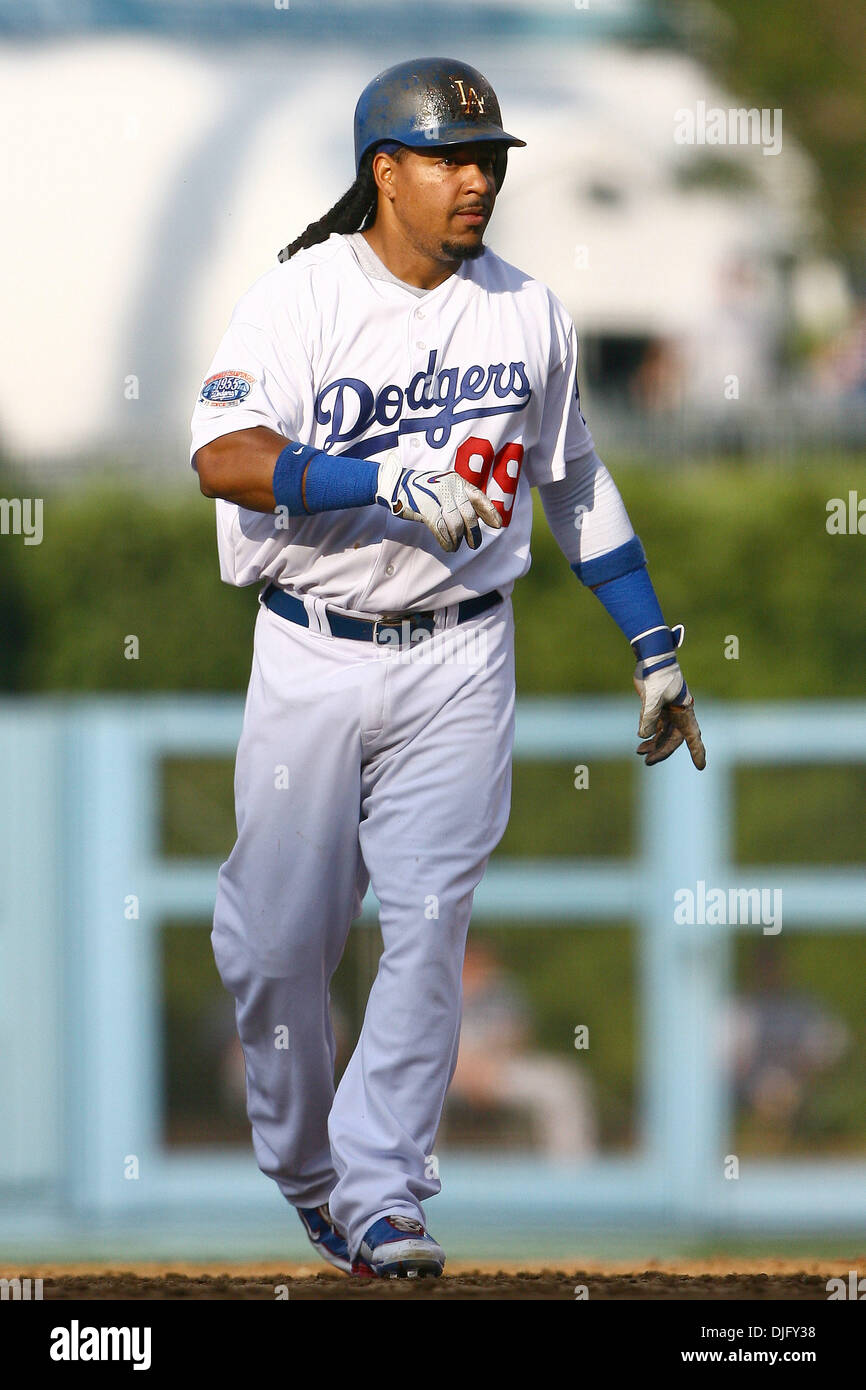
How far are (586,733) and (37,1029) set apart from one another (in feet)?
7.25

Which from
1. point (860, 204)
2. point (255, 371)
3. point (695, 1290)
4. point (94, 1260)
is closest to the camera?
point (255, 371)

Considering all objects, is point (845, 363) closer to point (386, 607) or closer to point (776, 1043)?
point (776, 1043)

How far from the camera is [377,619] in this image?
3840 mm

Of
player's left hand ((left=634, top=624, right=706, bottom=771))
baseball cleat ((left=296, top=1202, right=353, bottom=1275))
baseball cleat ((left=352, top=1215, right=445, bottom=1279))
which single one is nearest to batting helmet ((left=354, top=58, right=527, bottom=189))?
player's left hand ((left=634, top=624, right=706, bottom=771))

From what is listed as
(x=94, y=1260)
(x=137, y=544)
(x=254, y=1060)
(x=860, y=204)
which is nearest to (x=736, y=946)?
(x=94, y=1260)

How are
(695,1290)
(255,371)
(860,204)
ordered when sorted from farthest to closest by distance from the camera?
1. (860,204)
2. (695,1290)
3. (255,371)

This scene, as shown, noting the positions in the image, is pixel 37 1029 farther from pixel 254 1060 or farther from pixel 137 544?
pixel 254 1060

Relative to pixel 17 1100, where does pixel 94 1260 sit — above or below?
below

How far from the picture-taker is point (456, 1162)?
7.60 metres

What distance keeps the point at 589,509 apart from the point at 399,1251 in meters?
1.44

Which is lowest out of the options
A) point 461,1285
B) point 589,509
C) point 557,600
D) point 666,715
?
point 461,1285

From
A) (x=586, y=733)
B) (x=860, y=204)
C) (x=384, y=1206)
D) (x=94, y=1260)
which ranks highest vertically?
(x=860, y=204)

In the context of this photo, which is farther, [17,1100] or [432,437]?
[17,1100]

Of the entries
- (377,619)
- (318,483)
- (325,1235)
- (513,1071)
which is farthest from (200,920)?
(318,483)
